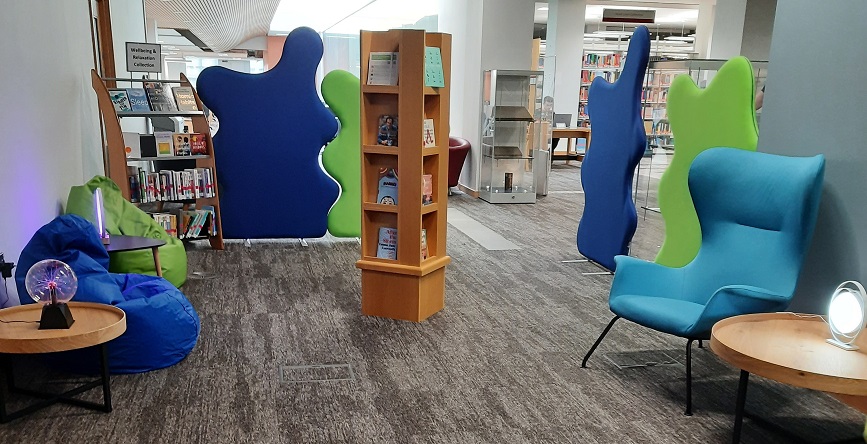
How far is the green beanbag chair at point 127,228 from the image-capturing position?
4492 mm

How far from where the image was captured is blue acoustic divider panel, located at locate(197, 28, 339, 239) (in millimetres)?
6086

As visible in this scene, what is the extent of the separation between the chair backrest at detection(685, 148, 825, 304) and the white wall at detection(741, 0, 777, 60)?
279 inches

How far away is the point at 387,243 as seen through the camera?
4324mm

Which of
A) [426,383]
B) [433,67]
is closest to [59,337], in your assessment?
[426,383]

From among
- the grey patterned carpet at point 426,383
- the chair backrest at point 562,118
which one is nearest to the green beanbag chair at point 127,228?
the grey patterned carpet at point 426,383

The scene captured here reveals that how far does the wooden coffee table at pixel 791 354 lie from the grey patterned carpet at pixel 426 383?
50cm

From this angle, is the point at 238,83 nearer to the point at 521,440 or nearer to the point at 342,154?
the point at 342,154

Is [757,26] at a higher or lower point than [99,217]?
higher

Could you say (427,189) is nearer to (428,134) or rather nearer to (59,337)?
(428,134)

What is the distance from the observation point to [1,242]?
3.52m

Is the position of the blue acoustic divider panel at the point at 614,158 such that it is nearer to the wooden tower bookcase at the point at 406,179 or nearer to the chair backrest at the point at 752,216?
the chair backrest at the point at 752,216

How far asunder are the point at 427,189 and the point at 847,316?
2.43 metres

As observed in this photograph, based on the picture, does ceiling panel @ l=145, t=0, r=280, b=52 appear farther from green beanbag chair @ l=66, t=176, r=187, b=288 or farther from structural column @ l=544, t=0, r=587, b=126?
green beanbag chair @ l=66, t=176, r=187, b=288

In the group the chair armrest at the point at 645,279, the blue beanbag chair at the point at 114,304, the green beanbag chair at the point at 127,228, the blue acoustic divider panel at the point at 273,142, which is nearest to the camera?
the blue beanbag chair at the point at 114,304
